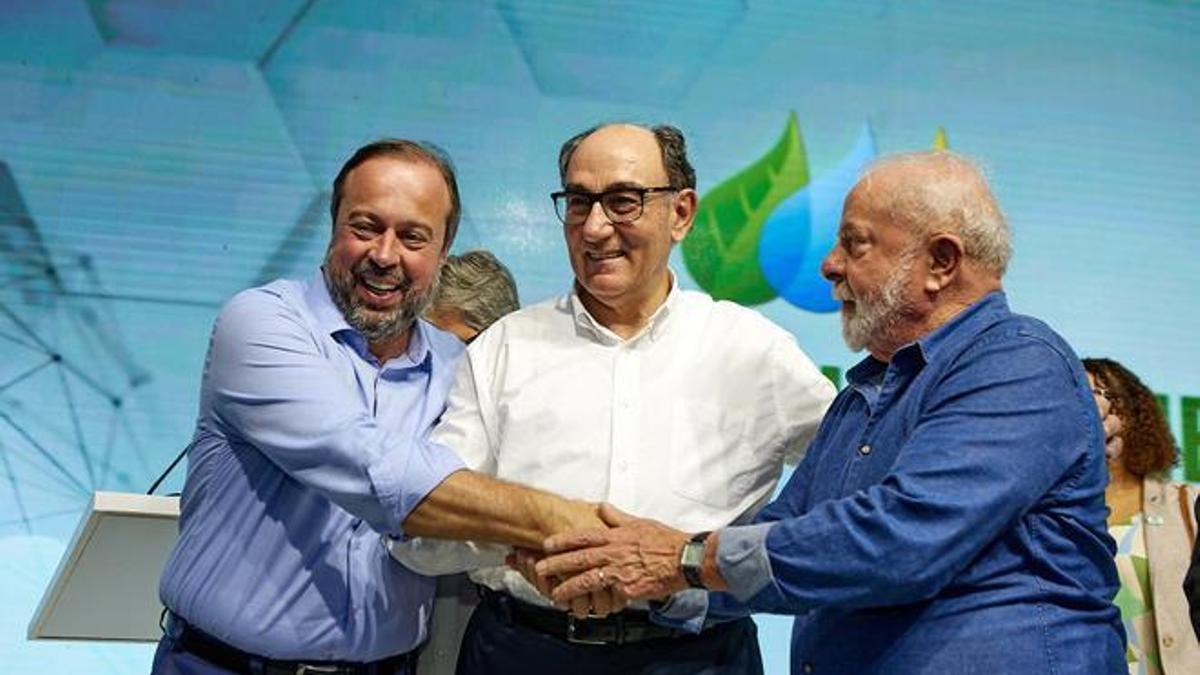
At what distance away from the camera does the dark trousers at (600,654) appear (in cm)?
205

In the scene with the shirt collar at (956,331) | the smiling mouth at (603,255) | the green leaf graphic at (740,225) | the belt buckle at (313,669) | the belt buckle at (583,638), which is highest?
the green leaf graphic at (740,225)

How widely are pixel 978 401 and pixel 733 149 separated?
2536 millimetres

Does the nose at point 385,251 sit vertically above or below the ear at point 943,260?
above

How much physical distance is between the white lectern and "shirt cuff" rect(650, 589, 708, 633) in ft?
2.93

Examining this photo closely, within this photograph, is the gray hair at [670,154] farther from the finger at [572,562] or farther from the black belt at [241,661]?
the black belt at [241,661]

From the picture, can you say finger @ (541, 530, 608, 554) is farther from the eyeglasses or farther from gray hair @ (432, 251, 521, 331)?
gray hair @ (432, 251, 521, 331)

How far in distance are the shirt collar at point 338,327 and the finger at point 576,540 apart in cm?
46

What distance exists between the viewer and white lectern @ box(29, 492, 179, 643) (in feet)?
7.68

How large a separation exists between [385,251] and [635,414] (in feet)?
1.58

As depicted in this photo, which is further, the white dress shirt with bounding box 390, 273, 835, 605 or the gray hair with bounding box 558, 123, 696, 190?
the gray hair with bounding box 558, 123, 696, 190

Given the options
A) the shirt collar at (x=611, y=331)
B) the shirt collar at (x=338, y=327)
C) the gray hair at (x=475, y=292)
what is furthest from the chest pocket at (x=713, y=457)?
the gray hair at (x=475, y=292)

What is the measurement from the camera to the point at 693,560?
1854mm

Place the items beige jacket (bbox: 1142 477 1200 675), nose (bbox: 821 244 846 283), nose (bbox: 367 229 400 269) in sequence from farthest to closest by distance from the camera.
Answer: beige jacket (bbox: 1142 477 1200 675) < nose (bbox: 367 229 400 269) < nose (bbox: 821 244 846 283)

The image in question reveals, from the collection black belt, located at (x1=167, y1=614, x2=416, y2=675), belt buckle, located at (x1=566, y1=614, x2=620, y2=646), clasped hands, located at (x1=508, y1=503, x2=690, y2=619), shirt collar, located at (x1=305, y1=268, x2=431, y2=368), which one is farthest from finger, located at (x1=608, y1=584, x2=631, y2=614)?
shirt collar, located at (x1=305, y1=268, x2=431, y2=368)
